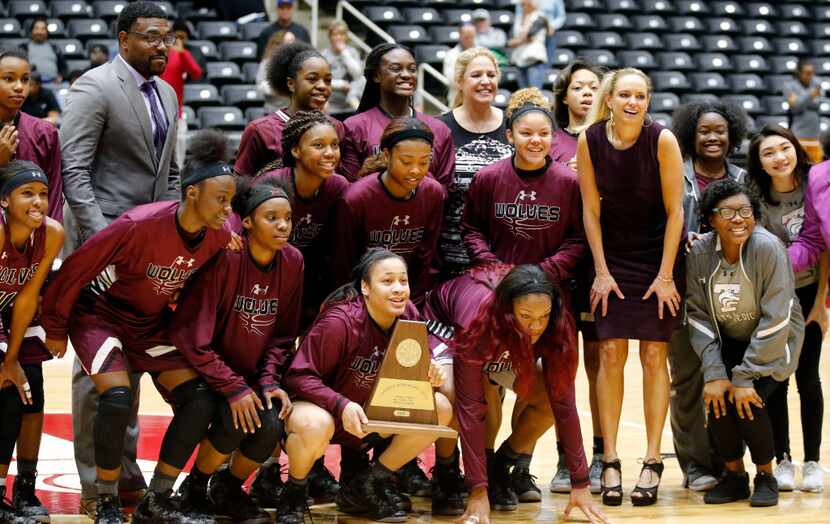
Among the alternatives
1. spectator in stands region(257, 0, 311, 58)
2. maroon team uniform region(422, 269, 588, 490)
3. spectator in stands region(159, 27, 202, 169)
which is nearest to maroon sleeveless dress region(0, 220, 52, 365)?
maroon team uniform region(422, 269, 588, 490)

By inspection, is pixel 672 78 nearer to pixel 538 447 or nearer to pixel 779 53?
pixel 779 53

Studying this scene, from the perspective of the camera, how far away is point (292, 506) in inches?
177

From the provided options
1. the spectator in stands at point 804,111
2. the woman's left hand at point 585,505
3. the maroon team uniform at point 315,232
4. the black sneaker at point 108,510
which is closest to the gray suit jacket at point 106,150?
the maroon team uniform at point 315,232

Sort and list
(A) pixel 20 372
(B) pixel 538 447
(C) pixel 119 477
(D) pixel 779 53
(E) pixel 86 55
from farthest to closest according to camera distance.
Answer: (D) pixel 779 53
(E) pixel 86 55
(B) pixel 538 447
(C) pixel 119 477
(A) pixel 20 372

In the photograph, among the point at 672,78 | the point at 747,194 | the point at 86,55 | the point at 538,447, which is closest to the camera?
the point at 747,194

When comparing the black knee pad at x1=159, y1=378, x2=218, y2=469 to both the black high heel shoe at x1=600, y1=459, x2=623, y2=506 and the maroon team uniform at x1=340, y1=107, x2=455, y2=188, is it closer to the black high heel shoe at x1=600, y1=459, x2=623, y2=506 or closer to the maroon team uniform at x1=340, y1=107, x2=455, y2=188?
the maroon team uniform at x1=340, y1=107, x2=455, y2=188

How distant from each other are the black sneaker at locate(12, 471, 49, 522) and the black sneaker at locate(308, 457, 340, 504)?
3.51 feet

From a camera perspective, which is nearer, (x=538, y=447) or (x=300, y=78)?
(x=300, y=78)

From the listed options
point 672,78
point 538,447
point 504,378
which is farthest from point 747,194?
point 672,78

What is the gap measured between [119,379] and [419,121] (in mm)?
1494

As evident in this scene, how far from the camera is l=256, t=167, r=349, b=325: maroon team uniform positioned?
495 centimetres

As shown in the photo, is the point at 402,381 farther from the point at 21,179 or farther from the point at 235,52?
the point at 235,52

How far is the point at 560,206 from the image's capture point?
16.6 ft

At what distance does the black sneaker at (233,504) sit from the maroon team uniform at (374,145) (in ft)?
4.39
